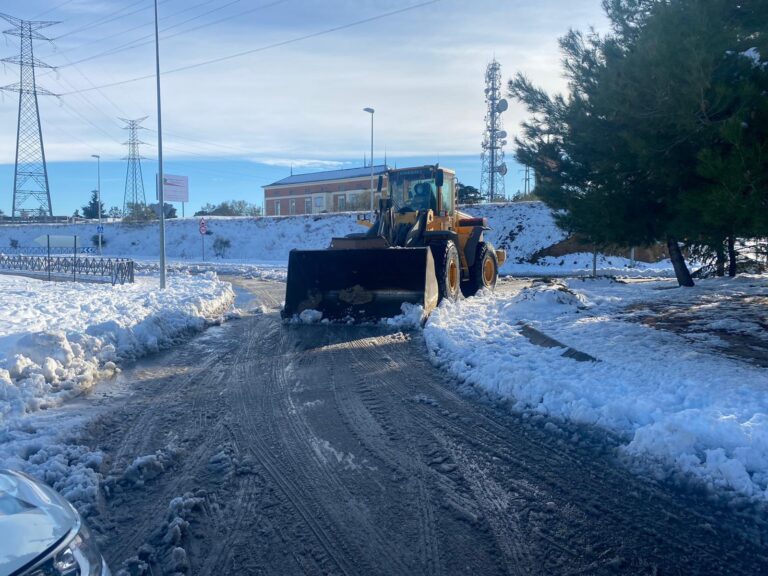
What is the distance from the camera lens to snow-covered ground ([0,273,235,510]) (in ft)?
16.1

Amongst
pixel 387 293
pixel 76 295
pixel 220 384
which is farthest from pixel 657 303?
pixel 76 295

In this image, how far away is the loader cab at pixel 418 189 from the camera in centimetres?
1498

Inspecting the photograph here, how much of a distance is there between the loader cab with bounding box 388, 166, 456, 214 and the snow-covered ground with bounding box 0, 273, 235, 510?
5176 millimetres

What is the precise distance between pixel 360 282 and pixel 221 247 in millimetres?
40017

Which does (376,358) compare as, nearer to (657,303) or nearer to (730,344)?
(730,344)

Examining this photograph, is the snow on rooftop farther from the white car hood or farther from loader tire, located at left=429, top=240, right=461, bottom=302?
the white car hood

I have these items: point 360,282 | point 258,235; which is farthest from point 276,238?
point 360,282

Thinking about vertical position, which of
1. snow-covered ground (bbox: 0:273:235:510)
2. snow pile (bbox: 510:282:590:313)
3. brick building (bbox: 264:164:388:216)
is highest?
brick building (bbox: 264:164:388:216)

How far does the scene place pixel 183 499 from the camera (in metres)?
4.27

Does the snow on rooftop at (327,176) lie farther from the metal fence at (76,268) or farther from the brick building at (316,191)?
the metal fence at (76,268)

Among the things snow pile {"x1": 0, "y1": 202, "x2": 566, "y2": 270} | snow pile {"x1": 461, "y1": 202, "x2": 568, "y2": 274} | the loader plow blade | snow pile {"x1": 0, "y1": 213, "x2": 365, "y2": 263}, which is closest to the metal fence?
snow pile {"x1": 0, "y1": 202, "x2": 566, "y2": 270}

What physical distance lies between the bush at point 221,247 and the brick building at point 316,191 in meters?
17.4

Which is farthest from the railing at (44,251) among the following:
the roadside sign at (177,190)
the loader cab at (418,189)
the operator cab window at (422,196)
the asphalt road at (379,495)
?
the asphalt road at (379,495)

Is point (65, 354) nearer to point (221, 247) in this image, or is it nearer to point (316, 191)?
point (221, 247)
